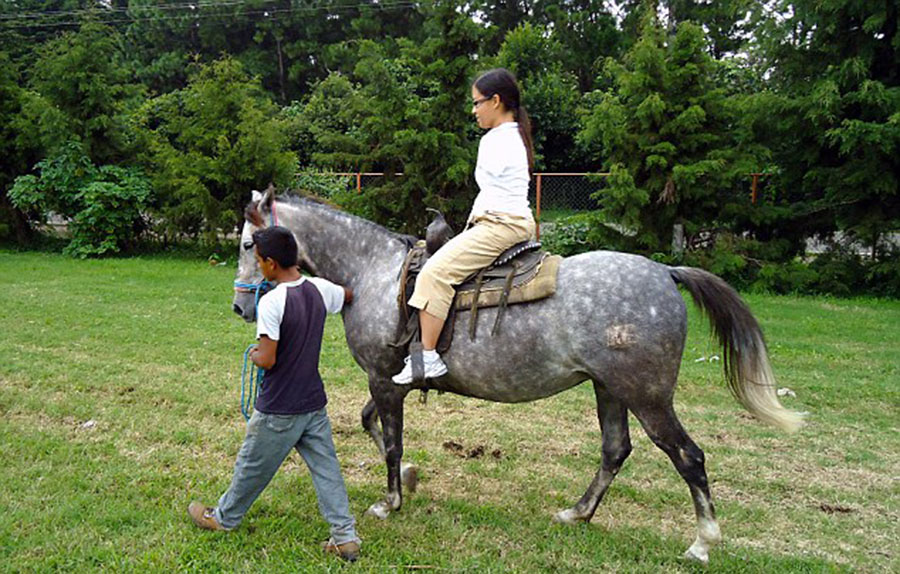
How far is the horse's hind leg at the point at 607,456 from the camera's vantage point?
4.51m

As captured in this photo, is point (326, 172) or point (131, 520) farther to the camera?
point (326, 172)

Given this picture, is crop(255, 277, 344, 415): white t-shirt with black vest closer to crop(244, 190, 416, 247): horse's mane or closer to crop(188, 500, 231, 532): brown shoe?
crop(188, 500, 231, 532): brown shoe

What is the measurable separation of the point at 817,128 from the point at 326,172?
10.6 metres

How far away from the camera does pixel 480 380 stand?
171 inches

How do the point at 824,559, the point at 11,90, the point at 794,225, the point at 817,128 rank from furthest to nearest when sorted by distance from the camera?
the point at 11,90 → the point at 794,225 → the point at 817,128 → the point at 824,559

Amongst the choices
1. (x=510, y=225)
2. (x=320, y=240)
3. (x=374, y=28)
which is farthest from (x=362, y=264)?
(x=374, y=28)

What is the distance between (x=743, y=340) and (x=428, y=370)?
1.95 m

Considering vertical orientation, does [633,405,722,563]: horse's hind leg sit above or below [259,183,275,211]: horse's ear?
below

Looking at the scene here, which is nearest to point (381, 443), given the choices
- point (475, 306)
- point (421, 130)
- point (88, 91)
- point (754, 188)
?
point (475, 306)

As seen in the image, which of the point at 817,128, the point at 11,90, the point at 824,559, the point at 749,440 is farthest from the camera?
the point at 11,90

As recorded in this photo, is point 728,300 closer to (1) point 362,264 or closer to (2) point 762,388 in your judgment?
(2) point 762,388

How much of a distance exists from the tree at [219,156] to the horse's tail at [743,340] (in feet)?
40.8

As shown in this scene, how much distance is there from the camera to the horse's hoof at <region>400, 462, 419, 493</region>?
15.9 feet

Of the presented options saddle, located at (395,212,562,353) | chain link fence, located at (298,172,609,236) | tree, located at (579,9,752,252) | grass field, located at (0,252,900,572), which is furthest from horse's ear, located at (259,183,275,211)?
chain link fence, located at (298,172,609,236)
